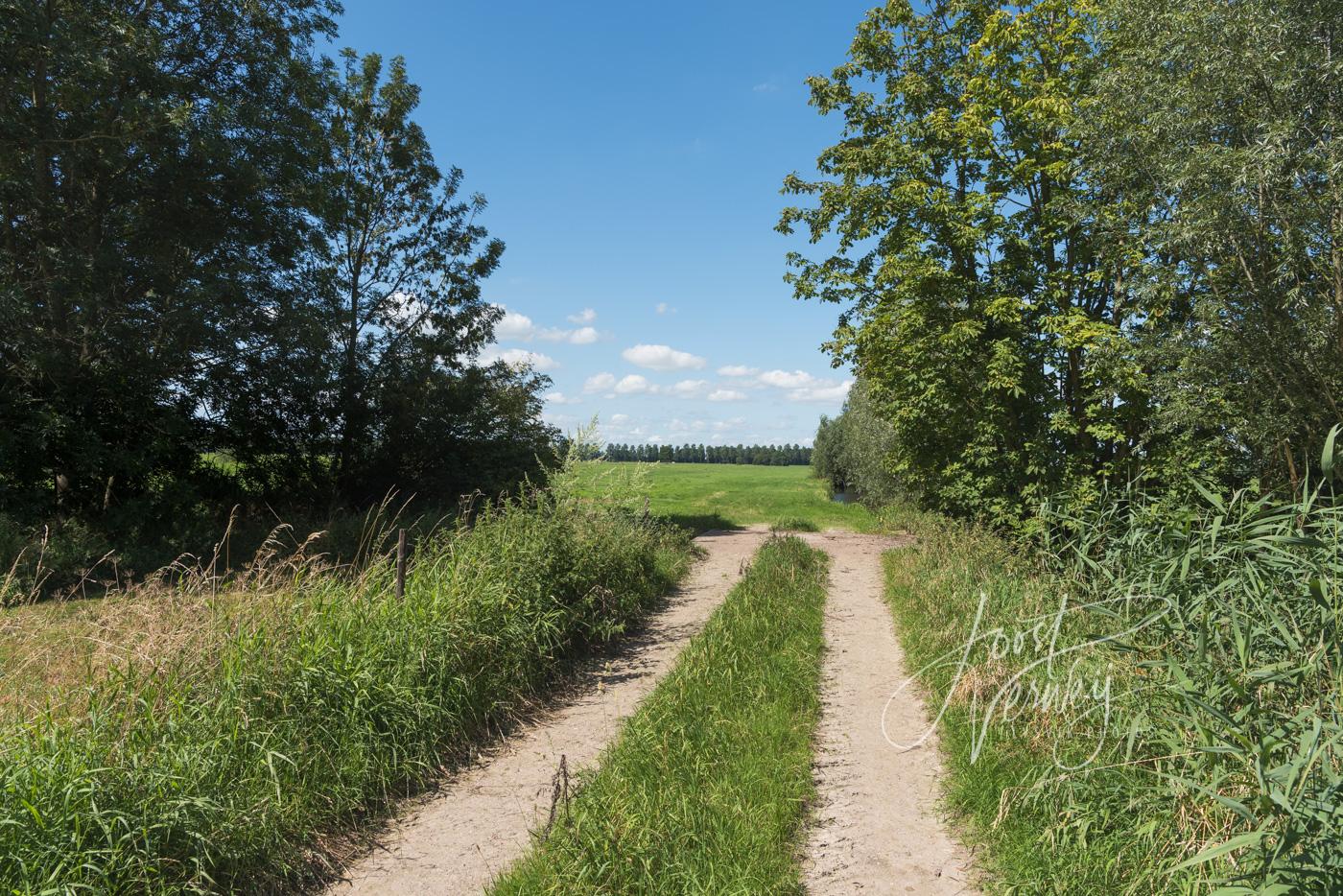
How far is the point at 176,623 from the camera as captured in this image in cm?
475

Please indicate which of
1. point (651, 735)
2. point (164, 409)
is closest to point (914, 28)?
point (651, 735)

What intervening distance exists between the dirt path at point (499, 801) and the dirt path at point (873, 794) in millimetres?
1692

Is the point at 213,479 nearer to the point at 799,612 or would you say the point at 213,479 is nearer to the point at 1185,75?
the point at 799,612

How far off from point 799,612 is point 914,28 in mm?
14158

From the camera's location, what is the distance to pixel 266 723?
4246 millimetres

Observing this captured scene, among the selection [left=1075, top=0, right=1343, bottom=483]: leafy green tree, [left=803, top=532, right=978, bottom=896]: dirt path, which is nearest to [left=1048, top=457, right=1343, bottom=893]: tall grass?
[left=803, top=532, right=978, bottom=896]: dirt path

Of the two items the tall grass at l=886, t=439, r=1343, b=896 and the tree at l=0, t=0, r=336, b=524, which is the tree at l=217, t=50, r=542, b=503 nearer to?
the tree at l=0, t=0, r=336, b=524

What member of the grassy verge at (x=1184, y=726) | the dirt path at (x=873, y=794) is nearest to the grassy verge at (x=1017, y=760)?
the grassy verge at (x=1184, y=726)

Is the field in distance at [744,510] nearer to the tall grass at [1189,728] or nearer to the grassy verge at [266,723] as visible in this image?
the grassy verge at [266,723]

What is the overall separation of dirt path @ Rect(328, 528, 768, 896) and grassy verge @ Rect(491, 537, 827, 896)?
390mm

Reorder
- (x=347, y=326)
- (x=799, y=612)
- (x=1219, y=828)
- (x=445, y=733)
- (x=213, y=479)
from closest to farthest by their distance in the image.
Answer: (x=1219, y=828) → (x=445, y=733) → (x=799, y=612) → (x=213, y=479) → (x=347, y=326)

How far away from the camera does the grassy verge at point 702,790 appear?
11.3 ft

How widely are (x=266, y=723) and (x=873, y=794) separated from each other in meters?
3.89

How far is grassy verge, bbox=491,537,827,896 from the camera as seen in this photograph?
11.3 ft
